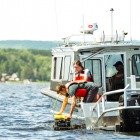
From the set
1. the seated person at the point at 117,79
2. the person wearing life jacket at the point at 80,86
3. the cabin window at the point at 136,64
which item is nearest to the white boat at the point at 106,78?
the cabin window at the point at 136,64

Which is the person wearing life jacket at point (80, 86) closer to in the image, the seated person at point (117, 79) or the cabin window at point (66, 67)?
the seated person at point (117, 79)

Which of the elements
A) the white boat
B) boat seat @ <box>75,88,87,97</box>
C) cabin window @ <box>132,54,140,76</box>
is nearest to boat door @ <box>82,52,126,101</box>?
the white boat

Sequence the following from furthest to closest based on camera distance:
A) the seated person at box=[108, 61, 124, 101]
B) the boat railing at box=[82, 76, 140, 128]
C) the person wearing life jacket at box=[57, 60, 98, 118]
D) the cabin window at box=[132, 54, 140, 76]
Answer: the cabin window at box=[132, 54, 140, 76] < the seated person at box=[108, 61, 124, 101] < the person wearing life jacket at box=[57, 60, 98, 118] < the boat railing at box=[82, 76, 140, 128]

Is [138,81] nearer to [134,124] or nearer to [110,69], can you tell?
[110,69]

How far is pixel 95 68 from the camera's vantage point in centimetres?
2717

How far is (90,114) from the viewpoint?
24375 millimetres

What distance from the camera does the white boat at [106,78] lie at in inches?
899

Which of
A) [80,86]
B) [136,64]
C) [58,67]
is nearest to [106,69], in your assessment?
[136,64]

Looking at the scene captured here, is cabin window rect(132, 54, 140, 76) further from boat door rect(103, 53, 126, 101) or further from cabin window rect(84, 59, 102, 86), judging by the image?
cabin window rect(84, 59, 102, 86)

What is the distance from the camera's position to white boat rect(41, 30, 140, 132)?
74.9 feet

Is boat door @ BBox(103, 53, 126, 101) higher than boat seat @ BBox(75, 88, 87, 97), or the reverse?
boat door @ BBox(103, 53, 126, 101)

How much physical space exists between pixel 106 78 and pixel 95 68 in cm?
57

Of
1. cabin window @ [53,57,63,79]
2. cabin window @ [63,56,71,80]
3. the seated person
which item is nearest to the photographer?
the seated person

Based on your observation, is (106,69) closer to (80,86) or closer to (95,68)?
(95,68)
